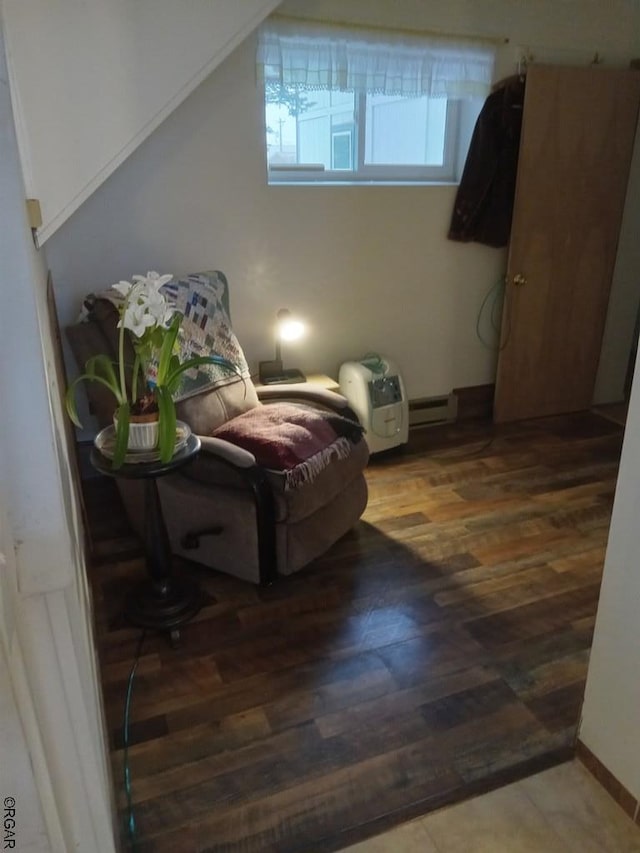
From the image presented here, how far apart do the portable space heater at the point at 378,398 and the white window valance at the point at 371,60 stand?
130 centimetres

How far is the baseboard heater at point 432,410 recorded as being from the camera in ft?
12.2

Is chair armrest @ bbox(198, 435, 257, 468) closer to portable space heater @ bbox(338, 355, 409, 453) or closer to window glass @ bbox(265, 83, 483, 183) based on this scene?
portable space heater @ bbox(338, 355, 409, 453)

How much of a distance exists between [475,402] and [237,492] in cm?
210

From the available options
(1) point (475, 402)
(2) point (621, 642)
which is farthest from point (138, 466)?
(1) point (475, 402)

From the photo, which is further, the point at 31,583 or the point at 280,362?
the point at 280,362

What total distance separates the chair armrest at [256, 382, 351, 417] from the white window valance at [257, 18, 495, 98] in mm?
1367

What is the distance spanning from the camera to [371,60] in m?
2.94

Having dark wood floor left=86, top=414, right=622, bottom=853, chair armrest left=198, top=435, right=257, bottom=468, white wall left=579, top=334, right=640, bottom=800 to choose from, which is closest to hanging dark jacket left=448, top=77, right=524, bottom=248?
dark wood floor left=86, top=414, right=622, bottom=853

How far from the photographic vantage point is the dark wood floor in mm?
1508

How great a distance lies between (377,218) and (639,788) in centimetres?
267

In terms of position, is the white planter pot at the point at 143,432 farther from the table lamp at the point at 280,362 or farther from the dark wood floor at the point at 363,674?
the table lamp at the point at 280,362

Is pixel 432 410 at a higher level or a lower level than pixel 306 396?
lower

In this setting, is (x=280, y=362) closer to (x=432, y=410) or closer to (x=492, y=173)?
(x=432, y=410)

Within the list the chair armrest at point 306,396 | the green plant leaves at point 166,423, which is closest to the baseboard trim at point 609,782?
the green plant leaves at point 166,423
